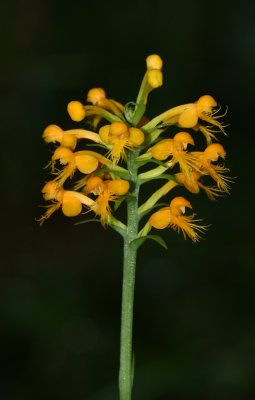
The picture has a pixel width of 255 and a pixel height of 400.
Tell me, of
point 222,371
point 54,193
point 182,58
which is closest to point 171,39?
point 182,58

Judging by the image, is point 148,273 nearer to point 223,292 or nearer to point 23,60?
point 223,292

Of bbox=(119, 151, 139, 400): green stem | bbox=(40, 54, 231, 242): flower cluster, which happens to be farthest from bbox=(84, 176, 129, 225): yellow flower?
bbox=(119, 151, 139, 400): green stem

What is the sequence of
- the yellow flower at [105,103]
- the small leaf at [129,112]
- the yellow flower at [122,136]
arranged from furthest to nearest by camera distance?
the yellow flower at [105,103]
the small leaf at [129,112]
the yellow flower at [122,136]

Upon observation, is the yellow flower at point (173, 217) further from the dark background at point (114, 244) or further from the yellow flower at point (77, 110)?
the dark background at point (114, 244)

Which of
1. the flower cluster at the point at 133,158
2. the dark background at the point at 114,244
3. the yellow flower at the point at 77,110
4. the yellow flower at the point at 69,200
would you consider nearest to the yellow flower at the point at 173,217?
the flower cluster at the point at 133,158

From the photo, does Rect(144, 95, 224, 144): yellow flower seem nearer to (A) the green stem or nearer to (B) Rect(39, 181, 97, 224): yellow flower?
(A) the green stem

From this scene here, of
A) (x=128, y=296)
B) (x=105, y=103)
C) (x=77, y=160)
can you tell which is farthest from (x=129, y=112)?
(x=128, y=296)

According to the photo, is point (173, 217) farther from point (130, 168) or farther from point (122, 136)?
point (122, 136)
